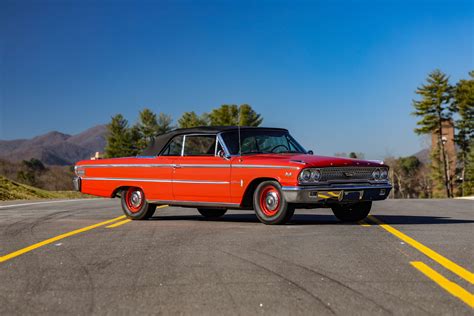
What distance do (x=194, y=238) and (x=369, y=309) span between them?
416 cm

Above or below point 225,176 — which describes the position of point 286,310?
below

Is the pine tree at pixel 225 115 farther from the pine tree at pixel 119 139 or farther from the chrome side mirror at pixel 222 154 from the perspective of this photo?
the chrome side mirror at pixel 222 154

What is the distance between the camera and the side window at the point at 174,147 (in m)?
10.8

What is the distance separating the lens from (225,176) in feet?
32.4

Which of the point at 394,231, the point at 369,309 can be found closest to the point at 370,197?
the point at 394,231

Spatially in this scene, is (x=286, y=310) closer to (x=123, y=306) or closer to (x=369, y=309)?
(x=369, y=309)

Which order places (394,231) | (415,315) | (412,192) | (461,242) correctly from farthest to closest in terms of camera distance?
(412,192), (394,231), (461,242), (415,315)

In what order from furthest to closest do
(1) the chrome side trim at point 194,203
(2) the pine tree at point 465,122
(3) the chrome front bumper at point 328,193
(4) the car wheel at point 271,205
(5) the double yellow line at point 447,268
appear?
(2) the pine tree at point 465,122
(1) the chrome side trim at point 194,203
(4) the car wheel at point 271,205
(3) the chrome front bumper at point 328,193
(5) the double yellow line at point 447,268

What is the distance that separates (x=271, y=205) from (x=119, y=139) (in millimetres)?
93935

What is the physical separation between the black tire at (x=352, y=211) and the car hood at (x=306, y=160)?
84 cm

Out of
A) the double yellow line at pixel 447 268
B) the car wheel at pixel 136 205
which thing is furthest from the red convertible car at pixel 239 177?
the double yellow line at pixel 447 268

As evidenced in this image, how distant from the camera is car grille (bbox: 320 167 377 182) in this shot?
30.6ft

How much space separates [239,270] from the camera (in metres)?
5.58

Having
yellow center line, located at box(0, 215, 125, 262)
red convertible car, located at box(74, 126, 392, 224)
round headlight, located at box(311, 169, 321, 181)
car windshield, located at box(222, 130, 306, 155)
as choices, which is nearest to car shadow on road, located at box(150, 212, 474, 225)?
red convertible car, located at box(74, 126, 392, 224)
